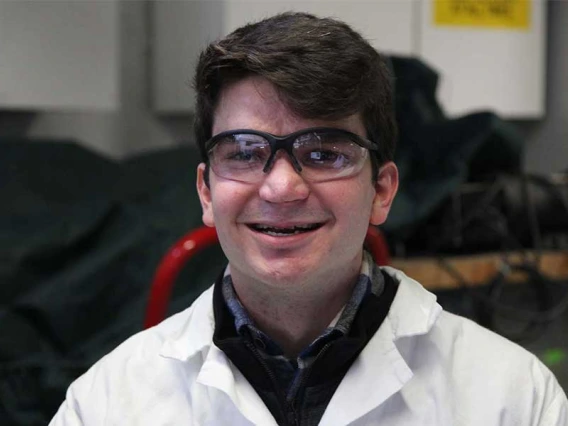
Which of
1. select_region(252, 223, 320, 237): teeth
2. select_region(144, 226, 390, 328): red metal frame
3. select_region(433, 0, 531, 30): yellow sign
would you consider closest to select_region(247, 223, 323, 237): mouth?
select_region(252, 223, 320, 237): teeth

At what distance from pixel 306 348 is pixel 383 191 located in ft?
0.71

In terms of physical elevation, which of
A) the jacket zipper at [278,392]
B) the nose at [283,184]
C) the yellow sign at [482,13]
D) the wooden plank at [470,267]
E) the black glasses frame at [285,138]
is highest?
the yellow sign at [482,13]

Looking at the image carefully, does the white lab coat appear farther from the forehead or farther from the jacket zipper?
the forehead

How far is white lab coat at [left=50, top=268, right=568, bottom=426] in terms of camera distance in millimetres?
938

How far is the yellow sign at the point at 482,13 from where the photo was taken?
89.8 inches

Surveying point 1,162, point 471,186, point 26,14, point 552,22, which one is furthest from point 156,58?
point 552,22

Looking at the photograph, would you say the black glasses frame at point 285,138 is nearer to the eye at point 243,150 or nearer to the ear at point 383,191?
the eye at point 243,150

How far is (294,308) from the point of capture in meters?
0.99

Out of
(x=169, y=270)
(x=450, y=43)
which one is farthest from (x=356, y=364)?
(x=450, y=43)

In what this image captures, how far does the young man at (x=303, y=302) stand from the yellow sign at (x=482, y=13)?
53.2 inches

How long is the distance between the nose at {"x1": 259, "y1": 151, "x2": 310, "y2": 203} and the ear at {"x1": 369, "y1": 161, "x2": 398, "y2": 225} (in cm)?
14

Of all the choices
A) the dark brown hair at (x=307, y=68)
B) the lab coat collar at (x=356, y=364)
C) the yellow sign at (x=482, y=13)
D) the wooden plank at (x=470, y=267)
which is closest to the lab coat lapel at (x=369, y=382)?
the lab coat collar at (x=356, y=364)

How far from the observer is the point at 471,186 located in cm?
184

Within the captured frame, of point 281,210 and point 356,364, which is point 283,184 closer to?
point 281,210
